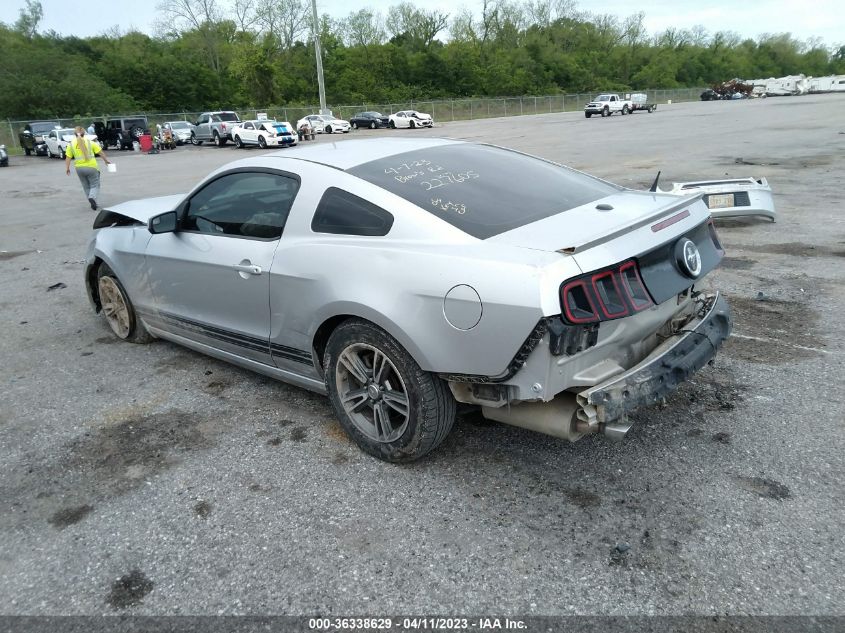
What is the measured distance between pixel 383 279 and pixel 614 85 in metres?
106

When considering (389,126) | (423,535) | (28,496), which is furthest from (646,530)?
(389,126)

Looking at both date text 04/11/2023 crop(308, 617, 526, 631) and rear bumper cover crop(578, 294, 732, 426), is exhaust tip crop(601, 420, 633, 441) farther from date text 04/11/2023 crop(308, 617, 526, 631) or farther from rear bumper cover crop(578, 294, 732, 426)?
date text 04/11/2023 crop(308, 617, 526, 631)

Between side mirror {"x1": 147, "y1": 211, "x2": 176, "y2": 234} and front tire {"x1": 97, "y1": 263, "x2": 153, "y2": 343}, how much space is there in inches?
41.5

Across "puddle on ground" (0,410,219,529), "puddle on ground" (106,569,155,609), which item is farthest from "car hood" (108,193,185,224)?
"puddle on ground" (106,569,155,609)

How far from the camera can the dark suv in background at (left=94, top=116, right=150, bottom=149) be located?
3709cm

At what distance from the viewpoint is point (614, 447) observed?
11.5 feet

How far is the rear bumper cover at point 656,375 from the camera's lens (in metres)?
2.83

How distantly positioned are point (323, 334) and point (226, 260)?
A: 886 millimetres

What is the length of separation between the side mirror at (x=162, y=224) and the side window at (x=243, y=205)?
8 centimetres

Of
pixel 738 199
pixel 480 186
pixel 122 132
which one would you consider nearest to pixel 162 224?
Result: pixel 480 186

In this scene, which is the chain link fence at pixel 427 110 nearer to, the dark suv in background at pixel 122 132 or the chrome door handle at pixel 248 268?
the dark suv in background at pixel 122 132

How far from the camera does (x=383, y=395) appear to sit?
132 inches

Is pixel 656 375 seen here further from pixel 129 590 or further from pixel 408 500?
pixel 129 590

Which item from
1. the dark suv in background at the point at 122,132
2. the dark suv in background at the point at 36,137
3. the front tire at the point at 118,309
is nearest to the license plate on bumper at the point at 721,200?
the front tire at the point at 118,309
